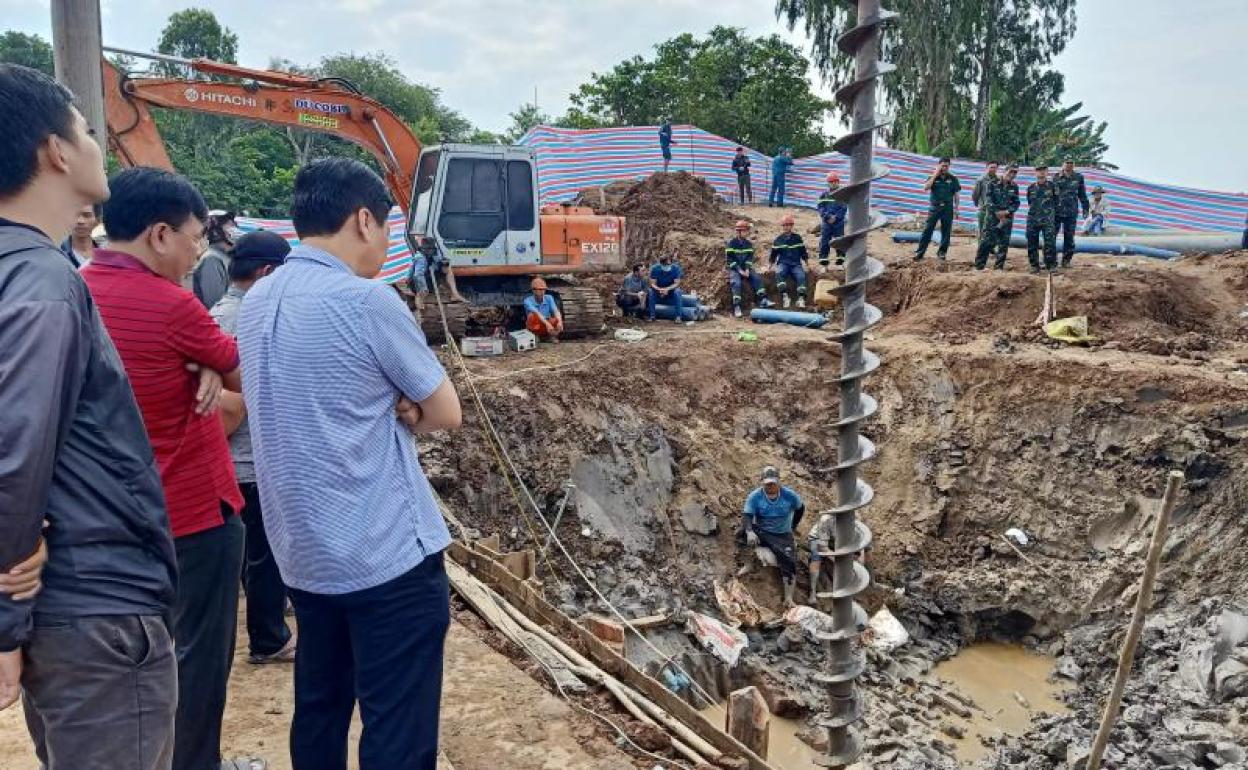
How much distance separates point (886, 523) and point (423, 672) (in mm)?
8166

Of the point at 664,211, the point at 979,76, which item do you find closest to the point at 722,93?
the point at 979,76

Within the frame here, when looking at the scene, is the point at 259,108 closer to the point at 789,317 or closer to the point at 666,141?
the point at 789,317

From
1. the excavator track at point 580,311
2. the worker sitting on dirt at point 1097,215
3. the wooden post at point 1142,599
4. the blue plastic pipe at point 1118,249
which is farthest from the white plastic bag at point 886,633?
the worker sitting on dirt at point 1097,215

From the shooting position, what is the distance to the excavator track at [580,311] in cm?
1075

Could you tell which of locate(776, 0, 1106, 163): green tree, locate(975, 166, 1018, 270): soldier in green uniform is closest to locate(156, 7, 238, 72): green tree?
locate(776, 0, 1106, 163): green tree

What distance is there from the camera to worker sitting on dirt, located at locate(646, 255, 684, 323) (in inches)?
489

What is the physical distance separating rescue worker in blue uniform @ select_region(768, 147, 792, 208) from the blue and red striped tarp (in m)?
0.35

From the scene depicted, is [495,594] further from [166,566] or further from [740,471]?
[740,471]

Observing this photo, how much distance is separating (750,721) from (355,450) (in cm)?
213

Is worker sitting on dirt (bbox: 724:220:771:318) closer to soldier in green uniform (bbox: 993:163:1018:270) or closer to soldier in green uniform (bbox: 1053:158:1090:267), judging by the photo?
soldier in green uniform (bbox: 993:163:1018:270)

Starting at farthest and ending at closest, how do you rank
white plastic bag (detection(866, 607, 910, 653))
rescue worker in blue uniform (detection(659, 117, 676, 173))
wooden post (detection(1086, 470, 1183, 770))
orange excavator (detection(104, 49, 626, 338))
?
rescue worker in blue uniform (detection(659, 117, 676, 173)) → orange excavator (detection(104, 49, 626, 338)) → white plastic bag (detection(866, 607, 910, 653)) → wooden post (detection(1086, 470, 1183, 770))

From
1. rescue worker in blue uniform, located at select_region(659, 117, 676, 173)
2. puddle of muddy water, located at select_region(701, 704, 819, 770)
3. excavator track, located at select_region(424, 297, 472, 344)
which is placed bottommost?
puddle of muddy water, located at select_region(701, 704, 819, 770)

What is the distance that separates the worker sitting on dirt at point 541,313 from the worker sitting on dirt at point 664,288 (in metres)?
2.17

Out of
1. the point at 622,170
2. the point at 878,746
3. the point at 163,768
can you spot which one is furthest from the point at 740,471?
the point at 622,170
